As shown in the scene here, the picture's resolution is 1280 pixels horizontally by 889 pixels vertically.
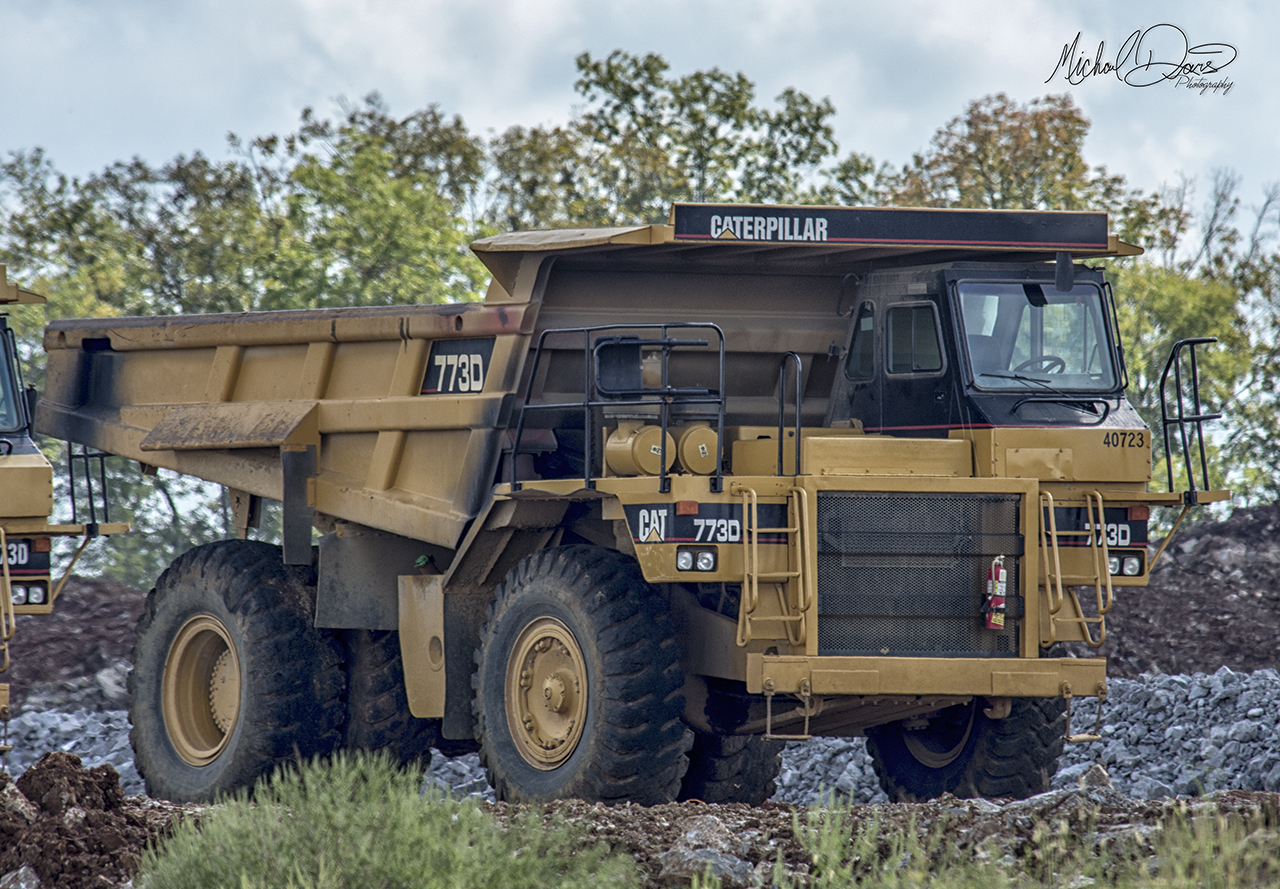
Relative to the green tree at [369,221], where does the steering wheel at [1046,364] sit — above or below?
below

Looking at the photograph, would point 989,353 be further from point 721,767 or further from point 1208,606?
point 1208,606

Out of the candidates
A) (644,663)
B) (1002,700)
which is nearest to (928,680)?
(1002,700)

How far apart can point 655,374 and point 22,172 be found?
65.7 ft

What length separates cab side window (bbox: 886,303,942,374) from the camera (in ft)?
30.5

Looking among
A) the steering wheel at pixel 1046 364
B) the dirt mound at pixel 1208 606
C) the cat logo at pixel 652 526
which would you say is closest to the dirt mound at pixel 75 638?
the cat logo at pixel 652 526

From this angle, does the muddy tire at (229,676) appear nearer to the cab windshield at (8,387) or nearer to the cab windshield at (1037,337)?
the cab windshield at (8,387)

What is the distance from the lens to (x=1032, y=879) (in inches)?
228

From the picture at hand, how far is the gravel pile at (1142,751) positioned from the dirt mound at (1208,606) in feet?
8.80

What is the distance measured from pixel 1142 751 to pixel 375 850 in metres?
7.66

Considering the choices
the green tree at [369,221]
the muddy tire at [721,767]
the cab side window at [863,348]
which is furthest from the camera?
the green tree at [369,221]

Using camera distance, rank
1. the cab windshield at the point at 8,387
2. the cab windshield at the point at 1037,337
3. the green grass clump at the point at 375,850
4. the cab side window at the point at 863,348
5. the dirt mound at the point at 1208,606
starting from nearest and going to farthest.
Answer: the green grass clump at the point at 375,850, the cab windshield at the point at 1037,337, the cab side window at the point at 863,348, the cab windshield at the point at 8,387, the dirt mound at the point at 1208,606

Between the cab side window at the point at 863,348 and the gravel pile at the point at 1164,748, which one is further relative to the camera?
the gravel pile at the point at 1164,748

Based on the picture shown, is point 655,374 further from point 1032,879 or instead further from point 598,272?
point 1032,879

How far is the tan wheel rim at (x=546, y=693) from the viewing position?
29.5 feet
